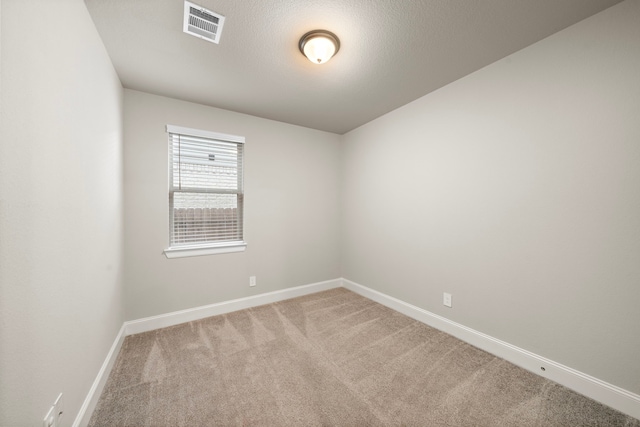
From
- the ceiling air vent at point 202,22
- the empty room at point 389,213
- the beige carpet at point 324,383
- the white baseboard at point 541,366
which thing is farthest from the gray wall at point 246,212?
the white baseboard at point 541,366

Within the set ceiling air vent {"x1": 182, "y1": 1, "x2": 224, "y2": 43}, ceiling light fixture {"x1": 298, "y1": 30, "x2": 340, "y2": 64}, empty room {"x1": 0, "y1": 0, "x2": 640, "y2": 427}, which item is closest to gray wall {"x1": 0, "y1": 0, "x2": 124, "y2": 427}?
empty room {"x1": 0, "y1": 0, "x2": 640, "y2": 427}

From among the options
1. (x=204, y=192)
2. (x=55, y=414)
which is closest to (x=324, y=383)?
(x=55, y=414)

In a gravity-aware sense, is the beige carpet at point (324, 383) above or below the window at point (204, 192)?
below

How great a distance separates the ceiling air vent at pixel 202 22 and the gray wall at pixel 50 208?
0.57 meters

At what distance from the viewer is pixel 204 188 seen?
2896 mm

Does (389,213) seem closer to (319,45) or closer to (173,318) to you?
(319,45)

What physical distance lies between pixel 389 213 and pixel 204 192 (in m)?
2.33

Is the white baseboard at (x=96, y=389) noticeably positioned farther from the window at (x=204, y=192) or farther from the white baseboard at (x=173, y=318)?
the window at (x=204, y=192)

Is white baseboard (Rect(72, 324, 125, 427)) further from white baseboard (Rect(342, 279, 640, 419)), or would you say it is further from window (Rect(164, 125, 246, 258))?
white baseboard (Rect(342, 279, 640, 419))

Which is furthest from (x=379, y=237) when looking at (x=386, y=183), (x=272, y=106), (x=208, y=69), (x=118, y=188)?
(x=118, y=188)

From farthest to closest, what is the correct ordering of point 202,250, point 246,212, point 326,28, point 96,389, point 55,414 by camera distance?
point 246,212 → point 202,250 → point 326,28 → point 96,389 → point 55,414

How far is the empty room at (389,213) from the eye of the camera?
1.16m

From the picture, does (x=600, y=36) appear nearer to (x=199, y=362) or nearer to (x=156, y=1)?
(x=156, y=1)

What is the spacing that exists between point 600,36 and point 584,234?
1319 mm
